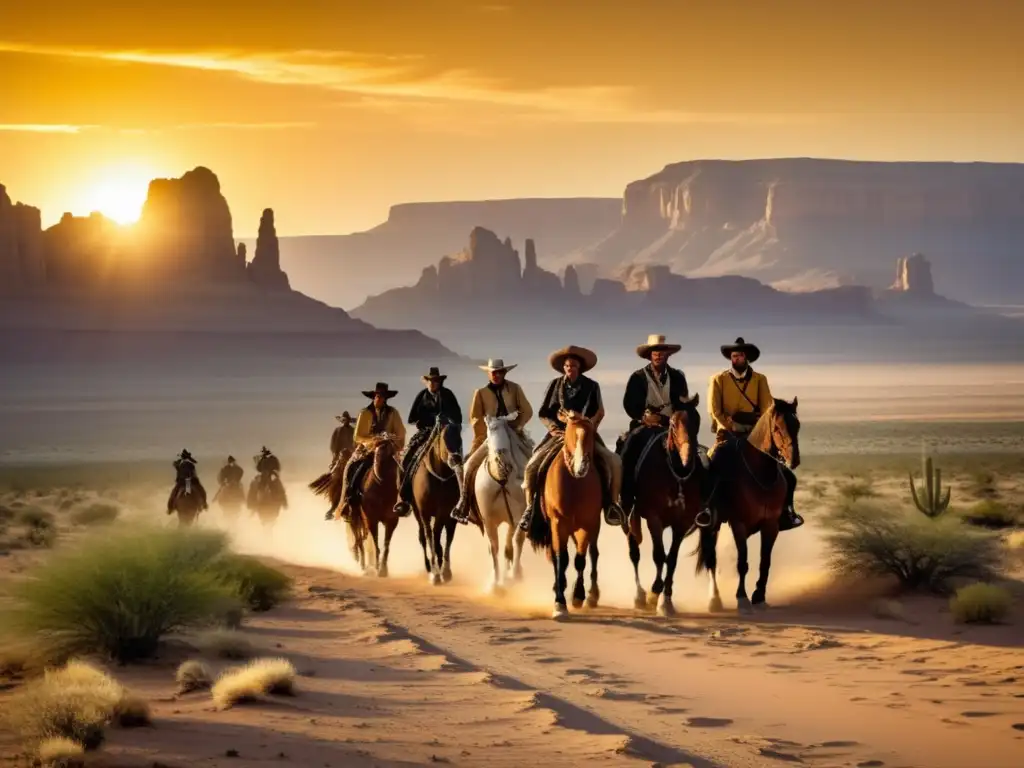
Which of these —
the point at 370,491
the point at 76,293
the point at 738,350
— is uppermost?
the point at 76,293

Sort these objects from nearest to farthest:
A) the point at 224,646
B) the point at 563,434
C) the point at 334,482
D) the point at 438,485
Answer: the point at 224,646 < the point at 563,434 < the point at 438,485 < the point at 334,482

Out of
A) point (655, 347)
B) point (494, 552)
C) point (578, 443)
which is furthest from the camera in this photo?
point (494, 552)

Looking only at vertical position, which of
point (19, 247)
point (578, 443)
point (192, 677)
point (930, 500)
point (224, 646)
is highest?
point (19, 247)

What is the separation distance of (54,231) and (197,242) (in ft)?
45.4

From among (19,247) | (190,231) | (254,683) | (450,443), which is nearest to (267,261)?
(190,231)

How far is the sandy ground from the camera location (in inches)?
424

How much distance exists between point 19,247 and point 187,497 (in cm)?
13291

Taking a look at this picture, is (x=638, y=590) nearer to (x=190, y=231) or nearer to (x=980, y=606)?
(x=980, y=606)

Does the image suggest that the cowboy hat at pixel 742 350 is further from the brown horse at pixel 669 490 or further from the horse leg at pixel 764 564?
the horse leg at pixel 764 564

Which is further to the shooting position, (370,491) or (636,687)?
(370,491)

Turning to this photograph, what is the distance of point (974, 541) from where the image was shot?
18.7 metres

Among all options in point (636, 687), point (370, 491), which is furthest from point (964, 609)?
point (370, 491)

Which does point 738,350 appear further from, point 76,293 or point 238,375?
point 76,293

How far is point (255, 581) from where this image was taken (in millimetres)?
18953
